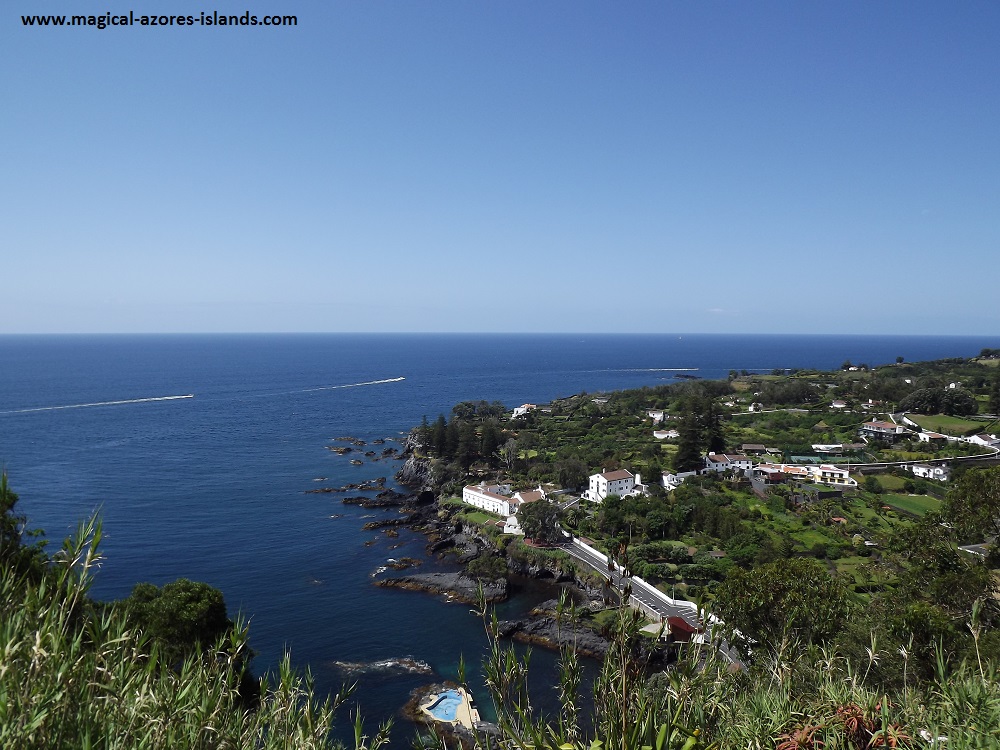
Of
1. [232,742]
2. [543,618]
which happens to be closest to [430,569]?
[543,618]

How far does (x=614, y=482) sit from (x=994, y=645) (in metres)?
23.8

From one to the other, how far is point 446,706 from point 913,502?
2856 cm

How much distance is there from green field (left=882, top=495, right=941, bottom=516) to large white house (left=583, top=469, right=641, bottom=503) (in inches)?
545

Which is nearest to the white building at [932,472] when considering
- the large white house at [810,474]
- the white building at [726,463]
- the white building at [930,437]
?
the large white house at [810,474]

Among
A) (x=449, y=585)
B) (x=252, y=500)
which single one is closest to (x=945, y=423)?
(x=449, y=585)

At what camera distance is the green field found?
2939 cm

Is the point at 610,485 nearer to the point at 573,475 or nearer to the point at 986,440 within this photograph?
the point at 573,475

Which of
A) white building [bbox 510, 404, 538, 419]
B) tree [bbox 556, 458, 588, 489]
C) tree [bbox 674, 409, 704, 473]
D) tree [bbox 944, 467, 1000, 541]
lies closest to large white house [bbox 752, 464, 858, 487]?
tree [bbox 674, 409, 704, 473]

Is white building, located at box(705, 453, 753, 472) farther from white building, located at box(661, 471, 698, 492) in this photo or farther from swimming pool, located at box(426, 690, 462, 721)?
swimming pool, located at box(426, 690, 462, 721)

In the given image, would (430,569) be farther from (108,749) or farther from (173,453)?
(173,453)

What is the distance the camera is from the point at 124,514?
30.0m

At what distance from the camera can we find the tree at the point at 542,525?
27.3 meters

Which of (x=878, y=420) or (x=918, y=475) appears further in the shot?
(x=878, y=420)

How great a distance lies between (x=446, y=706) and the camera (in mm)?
16328
